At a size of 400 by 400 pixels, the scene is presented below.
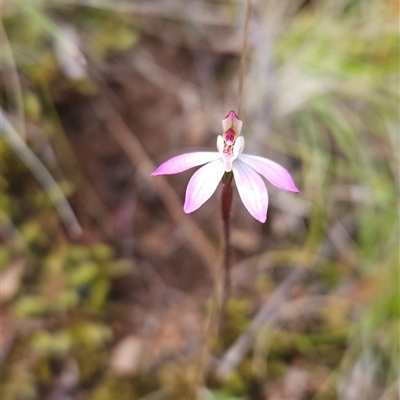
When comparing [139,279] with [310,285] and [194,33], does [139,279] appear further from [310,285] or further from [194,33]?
[194,33]

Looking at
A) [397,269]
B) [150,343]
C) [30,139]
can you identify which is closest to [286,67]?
[397,269]

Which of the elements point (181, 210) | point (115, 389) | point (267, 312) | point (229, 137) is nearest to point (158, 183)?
point (181, 210)

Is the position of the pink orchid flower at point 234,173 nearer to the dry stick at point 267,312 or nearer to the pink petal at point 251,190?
the pink petal at point 251,190

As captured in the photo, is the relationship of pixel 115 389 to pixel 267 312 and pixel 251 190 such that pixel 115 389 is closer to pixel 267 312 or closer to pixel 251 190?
pixel 267 312

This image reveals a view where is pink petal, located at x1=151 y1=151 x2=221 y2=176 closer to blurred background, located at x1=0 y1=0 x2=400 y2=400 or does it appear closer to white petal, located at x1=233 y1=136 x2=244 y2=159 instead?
white petal, located at x1=233 y1=136 x2=244 y2=159

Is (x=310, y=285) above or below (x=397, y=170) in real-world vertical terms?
below
